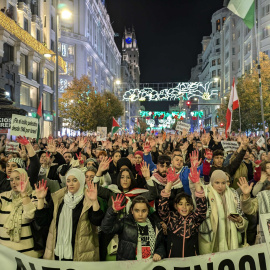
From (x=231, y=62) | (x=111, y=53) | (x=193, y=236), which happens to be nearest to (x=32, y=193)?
(x=193, y=236)

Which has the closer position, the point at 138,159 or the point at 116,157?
the point at 138,159

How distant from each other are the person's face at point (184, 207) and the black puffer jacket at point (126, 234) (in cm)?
33

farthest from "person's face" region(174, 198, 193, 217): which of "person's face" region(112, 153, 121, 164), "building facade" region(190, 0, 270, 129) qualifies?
"building facade" region(190, 0, 270, 129)

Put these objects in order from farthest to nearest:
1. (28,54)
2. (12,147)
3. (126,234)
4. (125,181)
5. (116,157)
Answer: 1. (28,54)
2. (12,147)
3. (116,157)
4. (125,181)
5. (126,234)

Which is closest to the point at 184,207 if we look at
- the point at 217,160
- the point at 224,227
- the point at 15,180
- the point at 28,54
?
the point at 224,227

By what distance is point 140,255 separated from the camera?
384 cm

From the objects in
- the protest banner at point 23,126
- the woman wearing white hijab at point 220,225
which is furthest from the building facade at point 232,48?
the woman wearing white hijab at point 220,225

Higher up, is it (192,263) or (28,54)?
(28,54)

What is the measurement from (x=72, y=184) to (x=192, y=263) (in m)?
1.69

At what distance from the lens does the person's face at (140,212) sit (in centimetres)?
393

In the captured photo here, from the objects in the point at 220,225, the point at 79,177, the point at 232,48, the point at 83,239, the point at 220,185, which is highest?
the point at 232,48

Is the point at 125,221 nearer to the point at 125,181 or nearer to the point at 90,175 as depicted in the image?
the point at 125,181

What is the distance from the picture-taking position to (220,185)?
4305mm

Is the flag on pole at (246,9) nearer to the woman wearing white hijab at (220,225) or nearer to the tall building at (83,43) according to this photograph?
the woman wearing white hijab at (220,225)
